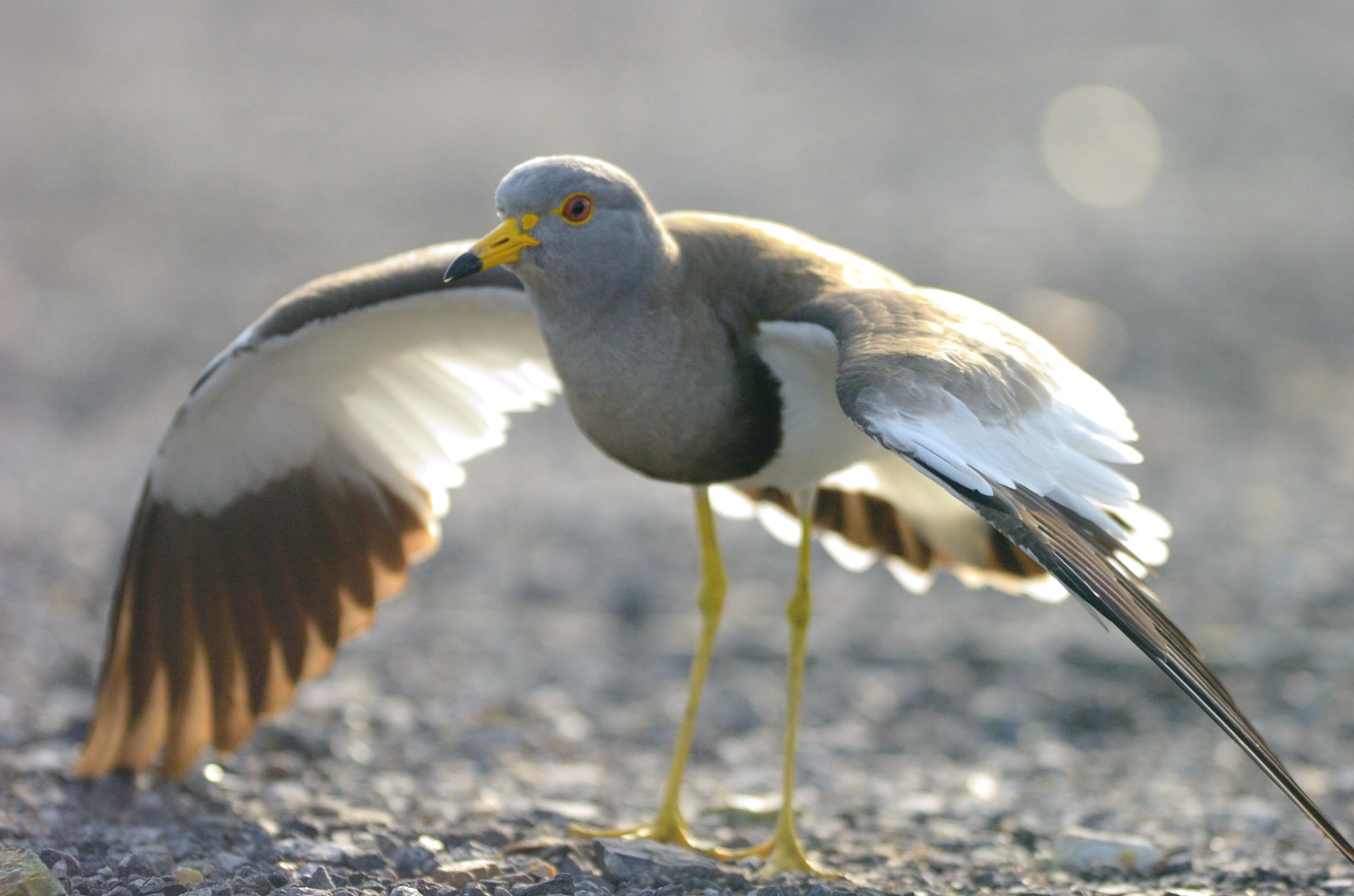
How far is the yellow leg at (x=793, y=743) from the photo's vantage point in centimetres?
462

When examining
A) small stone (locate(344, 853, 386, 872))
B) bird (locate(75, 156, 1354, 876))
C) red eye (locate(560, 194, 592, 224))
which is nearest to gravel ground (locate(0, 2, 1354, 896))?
small stone (locate(344, 853, 386, 872))

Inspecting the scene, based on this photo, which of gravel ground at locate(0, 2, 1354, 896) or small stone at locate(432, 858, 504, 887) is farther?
gravel ground at locate(0, 2, 1354, 896)

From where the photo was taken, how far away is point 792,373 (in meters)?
4.54

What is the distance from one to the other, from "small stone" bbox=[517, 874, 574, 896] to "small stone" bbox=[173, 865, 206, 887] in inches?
33.9

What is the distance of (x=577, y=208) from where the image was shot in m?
4.31

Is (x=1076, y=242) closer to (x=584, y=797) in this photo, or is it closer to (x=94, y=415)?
(x=94, y=415)

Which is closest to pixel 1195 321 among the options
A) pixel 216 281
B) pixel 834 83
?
pixel 216 281

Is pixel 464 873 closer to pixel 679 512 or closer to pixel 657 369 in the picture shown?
pixel 657 369

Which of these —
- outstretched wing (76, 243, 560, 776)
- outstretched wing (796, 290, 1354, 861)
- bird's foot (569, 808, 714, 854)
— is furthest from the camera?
outstretched wing (76, 243, 560, 776)

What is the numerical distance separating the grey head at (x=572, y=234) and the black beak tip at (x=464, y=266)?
0.09 ft

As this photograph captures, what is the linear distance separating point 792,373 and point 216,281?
10.0 m

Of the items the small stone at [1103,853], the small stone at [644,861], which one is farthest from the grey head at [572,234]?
the small stone at [1103,853]

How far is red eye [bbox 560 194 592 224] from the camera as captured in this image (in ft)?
14.1

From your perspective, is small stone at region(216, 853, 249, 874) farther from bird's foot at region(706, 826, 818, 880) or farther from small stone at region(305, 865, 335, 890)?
bird's foot at region(706, 826, 818, 880)
